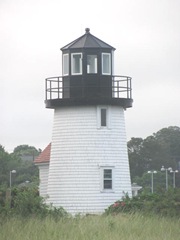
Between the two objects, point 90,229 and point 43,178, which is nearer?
point 90,229

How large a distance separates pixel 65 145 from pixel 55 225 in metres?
18.1

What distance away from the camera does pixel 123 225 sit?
3011 cm

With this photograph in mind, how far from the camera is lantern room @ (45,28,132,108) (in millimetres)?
47219

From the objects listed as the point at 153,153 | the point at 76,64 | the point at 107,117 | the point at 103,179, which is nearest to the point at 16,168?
the point at 153,153

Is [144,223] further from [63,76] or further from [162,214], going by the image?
[63,76]

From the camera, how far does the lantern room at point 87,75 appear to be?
155ft

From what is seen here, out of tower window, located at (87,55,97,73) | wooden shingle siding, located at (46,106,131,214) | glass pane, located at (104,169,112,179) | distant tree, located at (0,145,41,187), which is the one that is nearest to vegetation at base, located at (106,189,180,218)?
wooden shingle siding, located at (46,106,131,214)

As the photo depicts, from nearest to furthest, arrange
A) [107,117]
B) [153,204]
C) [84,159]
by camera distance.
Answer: [153,204] < [84,159] < [107,117]

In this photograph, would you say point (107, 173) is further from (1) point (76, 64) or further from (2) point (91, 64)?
(1) point (76, 64)

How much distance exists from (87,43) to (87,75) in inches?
51.9

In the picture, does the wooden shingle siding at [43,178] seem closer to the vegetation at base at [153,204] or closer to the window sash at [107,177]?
the window sash at [107,177]

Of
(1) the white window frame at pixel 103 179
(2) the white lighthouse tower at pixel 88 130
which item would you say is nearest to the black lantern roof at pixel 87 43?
(2) the white lighthouse tower at pixel 88 130

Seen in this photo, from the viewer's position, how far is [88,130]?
1863 inches

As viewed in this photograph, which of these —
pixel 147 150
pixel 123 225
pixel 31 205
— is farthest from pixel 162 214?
pixel 147 150
